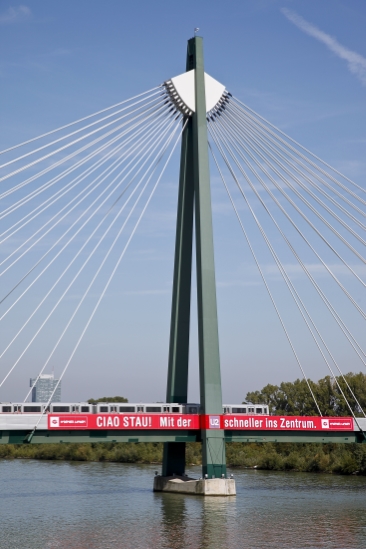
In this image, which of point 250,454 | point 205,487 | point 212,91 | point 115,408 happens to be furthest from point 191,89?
point 250,454

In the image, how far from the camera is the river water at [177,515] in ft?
116

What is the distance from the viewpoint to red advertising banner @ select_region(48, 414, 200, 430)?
4562cm

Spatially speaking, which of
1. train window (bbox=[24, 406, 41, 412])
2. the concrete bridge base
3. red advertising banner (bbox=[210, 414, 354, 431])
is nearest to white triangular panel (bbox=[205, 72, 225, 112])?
red advertising banner (bbox=[210, 414, 354, 431])

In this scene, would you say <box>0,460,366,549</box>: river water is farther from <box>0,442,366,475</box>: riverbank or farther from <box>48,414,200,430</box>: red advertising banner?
<box>0,442,366,475</box>: riverbank

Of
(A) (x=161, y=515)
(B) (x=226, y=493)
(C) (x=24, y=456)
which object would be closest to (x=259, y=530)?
(A) (x=161, y=515)

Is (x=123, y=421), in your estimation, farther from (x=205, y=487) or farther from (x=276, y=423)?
(x=276, y=423)

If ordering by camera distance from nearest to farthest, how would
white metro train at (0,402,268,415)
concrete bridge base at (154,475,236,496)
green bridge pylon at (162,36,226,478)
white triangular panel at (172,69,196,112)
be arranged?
white metro train at (0,402,268,415) → concrete bridge base at (154,475,236,496) → green bridge pylon at (162,36,226,478) → white triangular panel at (172,69,196,112)

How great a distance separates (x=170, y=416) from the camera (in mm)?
48844

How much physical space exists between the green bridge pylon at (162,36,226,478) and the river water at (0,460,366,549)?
327 cm

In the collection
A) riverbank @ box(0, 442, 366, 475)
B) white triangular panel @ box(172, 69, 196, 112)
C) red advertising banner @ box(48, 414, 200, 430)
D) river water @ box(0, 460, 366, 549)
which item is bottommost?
river water @ box(0, 460, 366, 549)

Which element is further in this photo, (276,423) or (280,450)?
(280,450)

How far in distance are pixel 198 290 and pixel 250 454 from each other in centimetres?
3719

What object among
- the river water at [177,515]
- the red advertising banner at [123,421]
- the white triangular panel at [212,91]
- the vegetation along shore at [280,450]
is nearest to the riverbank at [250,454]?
the vegetation along shore at [280,450]

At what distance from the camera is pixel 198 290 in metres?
50.9
